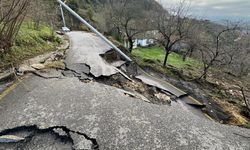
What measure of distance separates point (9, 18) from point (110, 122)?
176 inches

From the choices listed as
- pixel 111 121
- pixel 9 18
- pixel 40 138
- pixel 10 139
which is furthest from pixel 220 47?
pixel 10 139

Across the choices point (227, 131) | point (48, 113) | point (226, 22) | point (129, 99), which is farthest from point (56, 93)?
point (226, 22)

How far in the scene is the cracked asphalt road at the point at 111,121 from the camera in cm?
385

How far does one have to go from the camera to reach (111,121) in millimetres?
4391

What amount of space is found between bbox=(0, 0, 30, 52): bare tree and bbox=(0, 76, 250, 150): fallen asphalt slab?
1878mm

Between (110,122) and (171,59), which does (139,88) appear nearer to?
(110,122)

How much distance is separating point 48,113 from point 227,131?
137 inches

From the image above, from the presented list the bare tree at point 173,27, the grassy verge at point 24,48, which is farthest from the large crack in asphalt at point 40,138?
the bare tree at point 173,27

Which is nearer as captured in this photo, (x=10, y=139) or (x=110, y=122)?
(x=10, y=139)

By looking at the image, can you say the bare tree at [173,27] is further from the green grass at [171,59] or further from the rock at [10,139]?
the rock at [10,139]

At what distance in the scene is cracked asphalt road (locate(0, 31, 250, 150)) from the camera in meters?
3.85

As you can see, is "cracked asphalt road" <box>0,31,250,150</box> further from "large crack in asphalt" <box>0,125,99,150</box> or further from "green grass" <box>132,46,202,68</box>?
"green grass" <box>132,46,202,68</box>

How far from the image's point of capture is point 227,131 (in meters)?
4.60

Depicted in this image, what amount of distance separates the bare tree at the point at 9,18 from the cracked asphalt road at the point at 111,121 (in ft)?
6.33
